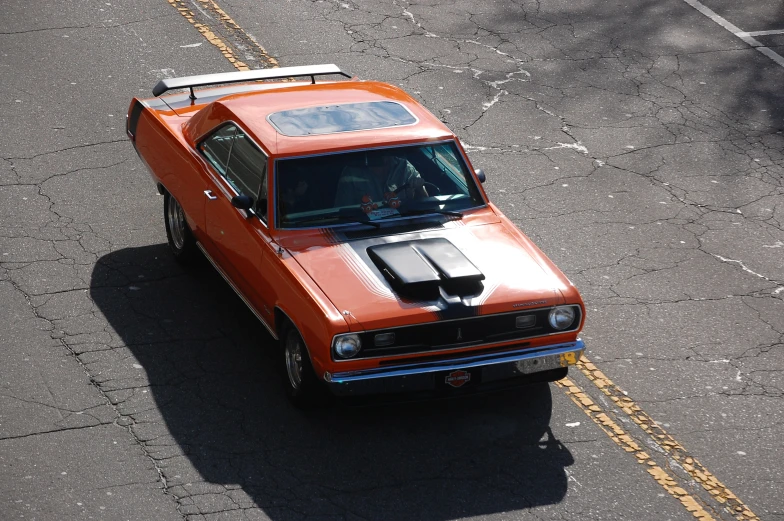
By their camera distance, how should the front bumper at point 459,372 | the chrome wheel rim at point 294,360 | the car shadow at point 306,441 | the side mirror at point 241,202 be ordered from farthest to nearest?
the side mirror at point 241,202 → the chrome wheel rim at point 294,360 → the front bumper at point 459,372 → the car shadow at point 306,441

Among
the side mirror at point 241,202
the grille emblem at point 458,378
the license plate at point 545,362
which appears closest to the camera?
the grille emblem at point 458,378

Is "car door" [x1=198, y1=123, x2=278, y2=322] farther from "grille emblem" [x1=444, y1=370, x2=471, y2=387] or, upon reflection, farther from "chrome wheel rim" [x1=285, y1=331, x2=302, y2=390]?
"grille emblem" [x1=444, y1=370, x2=471, y2=387]

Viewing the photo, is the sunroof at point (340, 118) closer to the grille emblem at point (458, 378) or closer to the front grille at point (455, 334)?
the front grille at point (455, 334)

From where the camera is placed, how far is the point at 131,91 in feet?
42.1

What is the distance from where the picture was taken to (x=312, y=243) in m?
8.02

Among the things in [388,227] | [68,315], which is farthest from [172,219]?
[388,227]

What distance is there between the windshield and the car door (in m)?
0.20

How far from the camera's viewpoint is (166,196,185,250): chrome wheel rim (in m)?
9.60

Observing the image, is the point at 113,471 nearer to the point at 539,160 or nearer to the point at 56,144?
the point at 56,144

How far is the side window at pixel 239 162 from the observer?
838 centimetres

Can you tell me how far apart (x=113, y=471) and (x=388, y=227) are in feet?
8.08

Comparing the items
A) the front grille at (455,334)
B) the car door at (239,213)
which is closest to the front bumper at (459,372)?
the front grille at (455,334)

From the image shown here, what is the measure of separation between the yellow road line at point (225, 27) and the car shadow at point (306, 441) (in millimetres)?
5352

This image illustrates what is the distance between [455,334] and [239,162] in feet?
7.58
